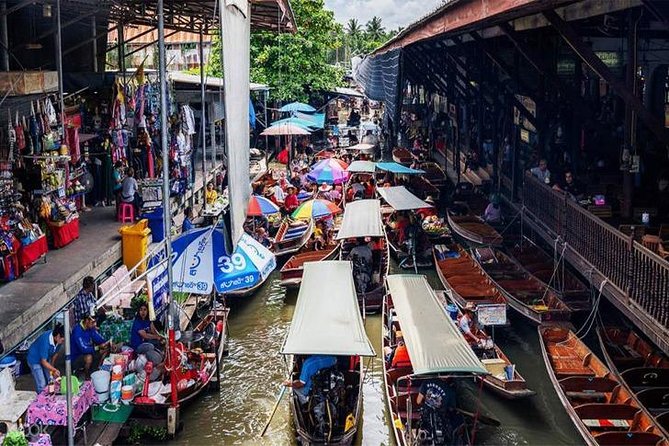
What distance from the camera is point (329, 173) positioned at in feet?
75.7

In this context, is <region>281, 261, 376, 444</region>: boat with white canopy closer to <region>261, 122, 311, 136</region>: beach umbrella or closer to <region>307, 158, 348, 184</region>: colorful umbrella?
<region>307, 158, 348, 184</region>: colorful umbrella

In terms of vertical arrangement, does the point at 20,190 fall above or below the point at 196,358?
above

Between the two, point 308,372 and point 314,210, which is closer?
point 308,372

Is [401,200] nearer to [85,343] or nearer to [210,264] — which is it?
[210,264]

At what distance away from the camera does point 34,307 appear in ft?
34.3

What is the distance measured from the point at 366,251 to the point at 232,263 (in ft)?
17.7

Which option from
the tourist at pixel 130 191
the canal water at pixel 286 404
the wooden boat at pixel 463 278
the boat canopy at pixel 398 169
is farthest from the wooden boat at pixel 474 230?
the tourist at pixel 130 191

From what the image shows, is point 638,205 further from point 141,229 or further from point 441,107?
point 441,107

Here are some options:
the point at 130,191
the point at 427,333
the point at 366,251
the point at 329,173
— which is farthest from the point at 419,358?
the point at 329,173

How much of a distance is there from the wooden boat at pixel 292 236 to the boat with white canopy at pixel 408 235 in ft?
7.14

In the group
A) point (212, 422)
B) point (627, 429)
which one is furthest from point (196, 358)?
point (627, 429)

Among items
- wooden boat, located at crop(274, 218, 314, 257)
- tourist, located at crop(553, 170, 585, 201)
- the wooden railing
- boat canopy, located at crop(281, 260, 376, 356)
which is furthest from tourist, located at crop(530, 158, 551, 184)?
wooden boat, located at crop(274, 218, 314, 257)

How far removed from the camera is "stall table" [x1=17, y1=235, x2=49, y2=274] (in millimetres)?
11820

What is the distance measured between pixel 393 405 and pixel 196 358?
3332 millimetres
